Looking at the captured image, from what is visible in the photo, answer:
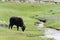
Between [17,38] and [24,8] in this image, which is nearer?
[17,38]

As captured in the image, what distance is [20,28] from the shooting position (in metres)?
33.4

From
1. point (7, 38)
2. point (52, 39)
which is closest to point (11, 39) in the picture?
point (7, 38)

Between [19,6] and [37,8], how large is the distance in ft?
16.2

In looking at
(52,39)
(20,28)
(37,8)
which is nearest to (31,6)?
(37,8)

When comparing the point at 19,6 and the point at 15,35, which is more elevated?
the point at 15,35

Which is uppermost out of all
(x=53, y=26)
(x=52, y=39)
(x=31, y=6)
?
(x=52, y=39)

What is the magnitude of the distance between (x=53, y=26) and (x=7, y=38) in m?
17.0

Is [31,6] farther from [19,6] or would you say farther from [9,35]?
[9,35]

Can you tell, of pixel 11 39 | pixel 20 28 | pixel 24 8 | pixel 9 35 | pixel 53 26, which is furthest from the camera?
pixel 24 8

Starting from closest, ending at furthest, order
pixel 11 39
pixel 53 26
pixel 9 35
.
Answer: pixel 11 39 < pixel 9 35 < pixel 53 26

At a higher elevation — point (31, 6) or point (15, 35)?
point (15, 35)

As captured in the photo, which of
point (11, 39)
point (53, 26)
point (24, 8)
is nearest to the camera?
point (11, 39)

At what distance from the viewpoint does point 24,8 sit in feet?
251

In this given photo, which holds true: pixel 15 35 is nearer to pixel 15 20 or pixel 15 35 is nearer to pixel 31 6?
pixel 15 20
